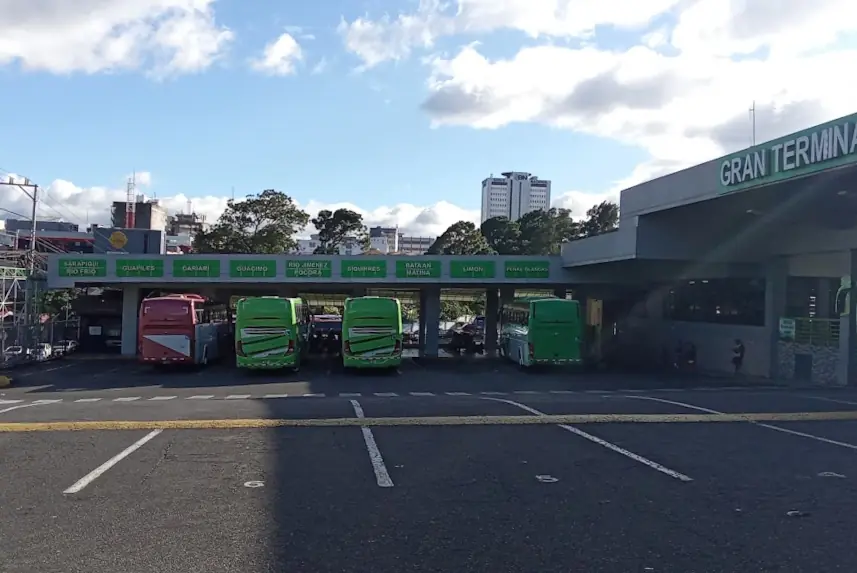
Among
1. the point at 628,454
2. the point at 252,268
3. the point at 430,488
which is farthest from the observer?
the point at 252,268

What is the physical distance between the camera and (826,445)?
1166cm

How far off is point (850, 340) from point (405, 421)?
56.1 ft

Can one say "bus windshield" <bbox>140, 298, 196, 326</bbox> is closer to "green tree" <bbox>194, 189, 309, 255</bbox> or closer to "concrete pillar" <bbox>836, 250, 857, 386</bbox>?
"concrete pillar" <bbox>836, 250, 857, 386</bbox>

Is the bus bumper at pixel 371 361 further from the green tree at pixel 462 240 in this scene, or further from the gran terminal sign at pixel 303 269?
the green tree at pixel 462 240

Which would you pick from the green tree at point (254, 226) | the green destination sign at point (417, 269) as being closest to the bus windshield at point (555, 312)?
the green destination sign at point (417, 269)

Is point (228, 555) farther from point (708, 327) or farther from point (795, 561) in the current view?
point (708, 327)

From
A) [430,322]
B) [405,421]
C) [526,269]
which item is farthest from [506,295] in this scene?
[405,421]

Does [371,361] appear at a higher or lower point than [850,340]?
lower

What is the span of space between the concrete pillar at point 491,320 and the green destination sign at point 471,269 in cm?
730

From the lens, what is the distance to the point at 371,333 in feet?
94.4

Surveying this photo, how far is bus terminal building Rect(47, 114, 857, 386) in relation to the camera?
2233 centimetres

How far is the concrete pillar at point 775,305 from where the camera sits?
93.3 feet

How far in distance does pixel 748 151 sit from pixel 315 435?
1473cm

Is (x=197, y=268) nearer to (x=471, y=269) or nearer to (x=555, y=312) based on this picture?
(x=471, y=269)
